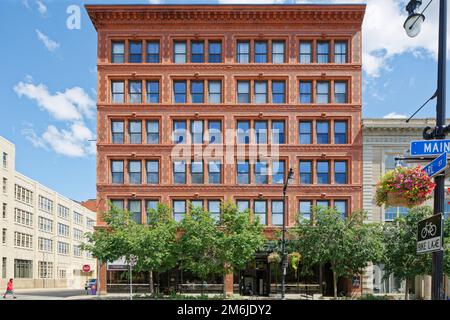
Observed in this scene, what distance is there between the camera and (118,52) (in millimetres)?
46688

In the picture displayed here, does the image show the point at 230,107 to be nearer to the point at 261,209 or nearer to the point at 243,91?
the point at 243,91

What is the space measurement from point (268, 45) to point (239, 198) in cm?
1518

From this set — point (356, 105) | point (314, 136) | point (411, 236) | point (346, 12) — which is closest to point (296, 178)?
point (314, 136)

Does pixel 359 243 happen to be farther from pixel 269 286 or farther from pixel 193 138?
pixel 193 138

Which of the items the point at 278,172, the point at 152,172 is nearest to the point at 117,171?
the point at 152,172

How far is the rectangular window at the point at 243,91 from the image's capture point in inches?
1825

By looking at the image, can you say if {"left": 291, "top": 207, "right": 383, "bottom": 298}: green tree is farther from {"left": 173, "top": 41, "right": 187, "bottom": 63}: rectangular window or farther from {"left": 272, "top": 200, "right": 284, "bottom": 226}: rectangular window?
{"left": 173, "top": 41, "right": 187, "bottom": 63}: rectangular window

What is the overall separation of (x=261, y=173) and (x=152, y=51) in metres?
16.1

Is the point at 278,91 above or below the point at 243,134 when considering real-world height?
above

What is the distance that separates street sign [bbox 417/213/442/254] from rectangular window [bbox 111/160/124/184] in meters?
42.5

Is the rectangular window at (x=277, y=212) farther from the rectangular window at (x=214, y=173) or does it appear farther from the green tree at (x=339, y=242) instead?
the green tree at (x=339, y=242)

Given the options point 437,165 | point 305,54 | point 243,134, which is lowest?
point 437,165

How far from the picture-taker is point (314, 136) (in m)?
45.7

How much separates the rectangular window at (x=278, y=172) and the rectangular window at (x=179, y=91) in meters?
10.9
